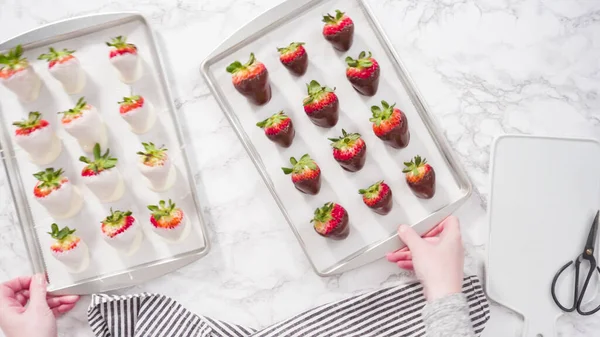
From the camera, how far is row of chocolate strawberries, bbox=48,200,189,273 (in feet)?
3.56

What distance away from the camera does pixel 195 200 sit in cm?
113

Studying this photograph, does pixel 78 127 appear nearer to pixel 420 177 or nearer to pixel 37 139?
pixel 37 139

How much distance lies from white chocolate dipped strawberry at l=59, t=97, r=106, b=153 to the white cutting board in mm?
744

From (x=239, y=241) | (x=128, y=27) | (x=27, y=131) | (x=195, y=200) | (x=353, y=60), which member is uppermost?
(x=128, y=27)

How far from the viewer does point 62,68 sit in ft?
3.59

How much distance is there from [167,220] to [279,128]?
0.26 m

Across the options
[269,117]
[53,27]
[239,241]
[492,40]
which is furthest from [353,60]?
[53,27]

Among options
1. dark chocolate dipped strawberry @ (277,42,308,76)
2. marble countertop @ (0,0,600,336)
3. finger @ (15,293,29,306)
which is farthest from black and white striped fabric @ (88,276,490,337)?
dark chocolate dipped strawberry @ (277,42,308,76)

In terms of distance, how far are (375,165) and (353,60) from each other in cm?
20

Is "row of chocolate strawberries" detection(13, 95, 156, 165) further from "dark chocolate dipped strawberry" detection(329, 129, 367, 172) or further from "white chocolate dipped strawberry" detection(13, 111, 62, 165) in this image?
"dark chocolate dipped strawberry" detection(329, 129, 367, 172)

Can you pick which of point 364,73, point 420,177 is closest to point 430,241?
point 420,177

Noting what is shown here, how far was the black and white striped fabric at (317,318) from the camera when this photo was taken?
3.73ft

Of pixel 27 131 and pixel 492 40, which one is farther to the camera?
pixel 492 40

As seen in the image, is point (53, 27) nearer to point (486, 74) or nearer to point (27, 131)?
point (27, 131)
